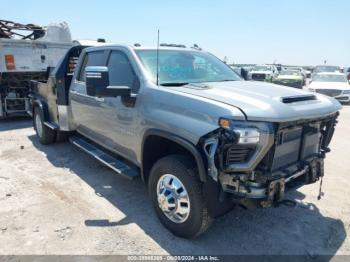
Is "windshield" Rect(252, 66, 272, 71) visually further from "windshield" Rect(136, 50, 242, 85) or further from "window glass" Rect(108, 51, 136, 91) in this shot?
"window glass" Rect(108, 51, 136, 91)

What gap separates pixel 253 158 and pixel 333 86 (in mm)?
13767

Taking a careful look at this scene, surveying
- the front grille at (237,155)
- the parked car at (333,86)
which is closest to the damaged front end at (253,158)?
the front grille at (237,155)

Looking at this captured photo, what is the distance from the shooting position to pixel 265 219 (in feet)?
12.5

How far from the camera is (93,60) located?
4.91 meters

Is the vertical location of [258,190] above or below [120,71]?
below

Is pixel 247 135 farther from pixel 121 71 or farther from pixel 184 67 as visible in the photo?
pixel 121 71

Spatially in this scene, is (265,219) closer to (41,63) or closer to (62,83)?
(62,83)

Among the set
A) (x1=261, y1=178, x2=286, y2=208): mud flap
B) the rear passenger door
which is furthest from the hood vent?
the rear passenger door

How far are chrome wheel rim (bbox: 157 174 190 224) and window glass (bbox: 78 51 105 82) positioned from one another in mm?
2085

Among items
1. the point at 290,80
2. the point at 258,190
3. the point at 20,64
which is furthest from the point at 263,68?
the point at 258,190

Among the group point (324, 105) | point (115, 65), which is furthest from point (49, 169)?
point (324, 105)

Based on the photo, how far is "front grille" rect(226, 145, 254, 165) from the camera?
9.02 ft

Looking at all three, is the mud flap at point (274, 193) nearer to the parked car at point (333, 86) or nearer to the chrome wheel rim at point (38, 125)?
the chrome wheel rim at point (38, 125)

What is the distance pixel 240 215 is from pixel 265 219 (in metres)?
0.29
